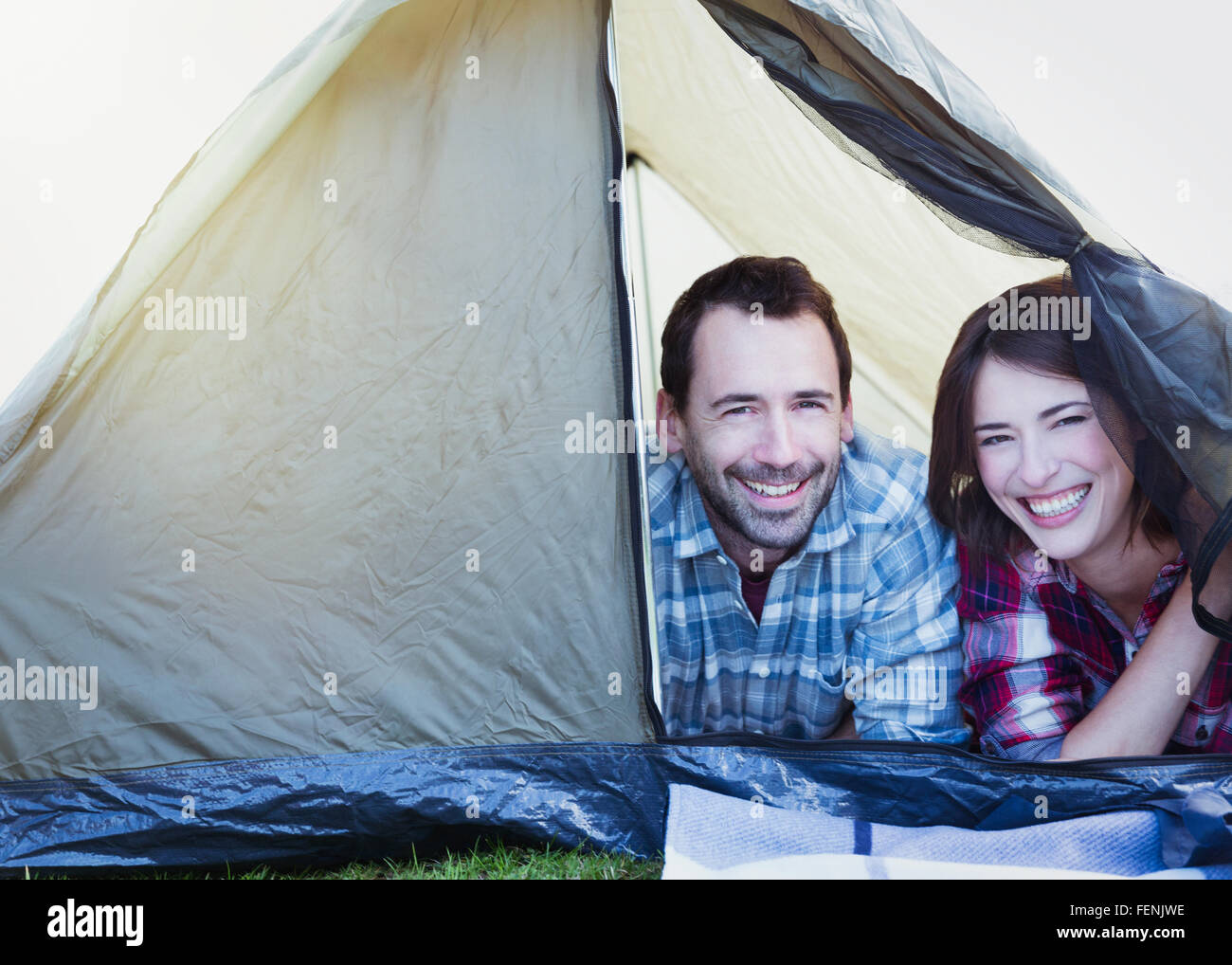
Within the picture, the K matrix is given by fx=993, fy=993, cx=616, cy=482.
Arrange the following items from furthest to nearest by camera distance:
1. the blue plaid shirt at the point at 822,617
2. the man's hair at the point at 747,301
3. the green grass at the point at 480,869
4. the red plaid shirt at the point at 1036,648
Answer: the man's hair at the point at 747,301
the blue plaid shirt at the point at 822,617
the red plaid shirt at the point at 1036,648
the green grass at the point at 480,869

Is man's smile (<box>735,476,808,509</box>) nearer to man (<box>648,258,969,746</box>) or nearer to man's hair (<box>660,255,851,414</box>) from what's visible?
man (<box>648,258,969,746</box>)

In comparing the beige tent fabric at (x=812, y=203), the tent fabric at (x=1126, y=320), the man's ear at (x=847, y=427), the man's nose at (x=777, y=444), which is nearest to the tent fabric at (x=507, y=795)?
the tent fabric at (x=1126, y=320)

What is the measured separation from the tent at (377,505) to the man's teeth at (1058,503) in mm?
302

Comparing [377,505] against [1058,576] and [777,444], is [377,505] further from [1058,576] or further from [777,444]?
[1058,576]

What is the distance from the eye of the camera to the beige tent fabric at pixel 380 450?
2.03m

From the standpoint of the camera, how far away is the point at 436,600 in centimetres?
206

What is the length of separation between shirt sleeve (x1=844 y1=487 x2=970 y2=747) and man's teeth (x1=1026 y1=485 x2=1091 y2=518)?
0.20 m

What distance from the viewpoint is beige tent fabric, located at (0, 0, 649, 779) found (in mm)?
2027

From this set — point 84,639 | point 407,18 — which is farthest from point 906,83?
point 84,639

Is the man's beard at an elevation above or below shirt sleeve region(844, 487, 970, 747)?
above

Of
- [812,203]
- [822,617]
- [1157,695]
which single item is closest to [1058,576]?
[1157,695]

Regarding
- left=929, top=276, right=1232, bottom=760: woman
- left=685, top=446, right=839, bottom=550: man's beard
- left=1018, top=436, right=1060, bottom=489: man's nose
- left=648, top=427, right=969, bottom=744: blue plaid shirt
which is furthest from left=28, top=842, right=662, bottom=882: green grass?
left=1018, top=436, right=1060, bottom=489: man's nose

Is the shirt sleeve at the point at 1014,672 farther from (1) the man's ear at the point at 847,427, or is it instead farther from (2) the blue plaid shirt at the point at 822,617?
(1) the man's ear at the point at 847,427

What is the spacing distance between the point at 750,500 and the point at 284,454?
102 centimetres
